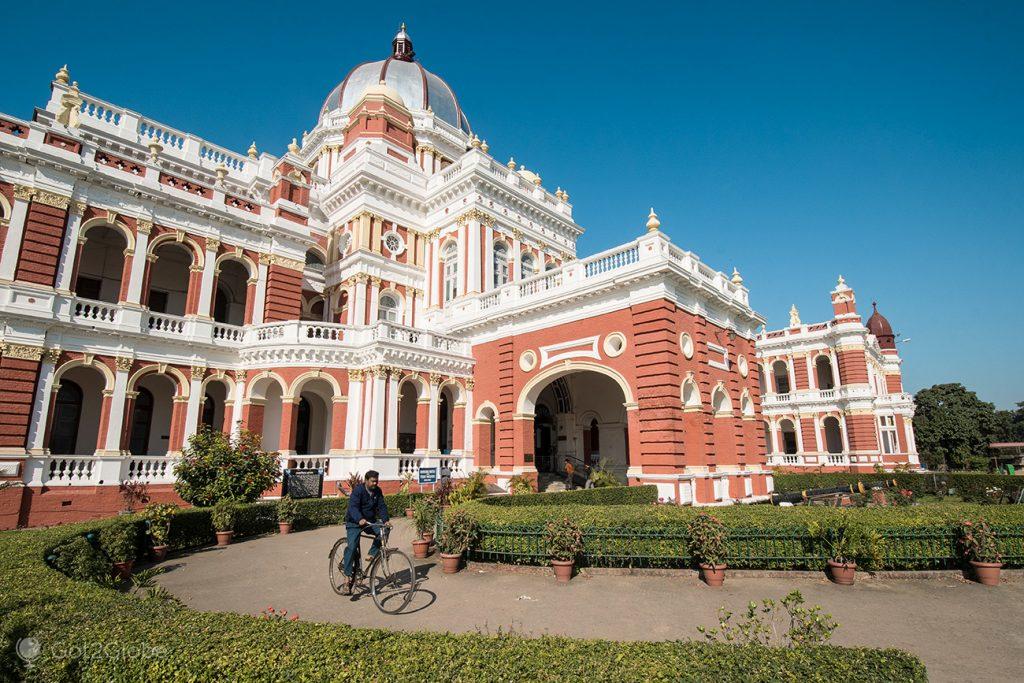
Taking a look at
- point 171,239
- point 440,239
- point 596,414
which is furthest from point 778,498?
point 171,239

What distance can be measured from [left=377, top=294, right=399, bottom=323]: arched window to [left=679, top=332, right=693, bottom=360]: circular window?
53.3 feet

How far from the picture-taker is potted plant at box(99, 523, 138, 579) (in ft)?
30.3

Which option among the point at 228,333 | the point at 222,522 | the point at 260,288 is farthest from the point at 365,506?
the point at 260,288

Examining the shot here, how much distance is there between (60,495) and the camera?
1579cm

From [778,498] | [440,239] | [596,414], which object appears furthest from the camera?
[440,239]

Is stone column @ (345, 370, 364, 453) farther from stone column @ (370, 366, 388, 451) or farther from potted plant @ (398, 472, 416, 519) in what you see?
potted plant @ (398, 472, 416, 519)

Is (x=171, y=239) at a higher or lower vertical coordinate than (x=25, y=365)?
higher

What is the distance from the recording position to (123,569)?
9391 millimetres

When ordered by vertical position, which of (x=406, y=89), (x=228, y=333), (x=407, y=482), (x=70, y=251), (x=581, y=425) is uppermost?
(x=406, y=89)

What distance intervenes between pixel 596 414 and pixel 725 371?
745 cm

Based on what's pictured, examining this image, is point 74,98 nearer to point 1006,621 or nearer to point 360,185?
point 360,185

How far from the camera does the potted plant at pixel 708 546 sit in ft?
29.9

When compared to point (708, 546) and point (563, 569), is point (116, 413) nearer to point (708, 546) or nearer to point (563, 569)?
point (563, 569)

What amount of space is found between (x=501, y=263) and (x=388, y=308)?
23.3 feet
